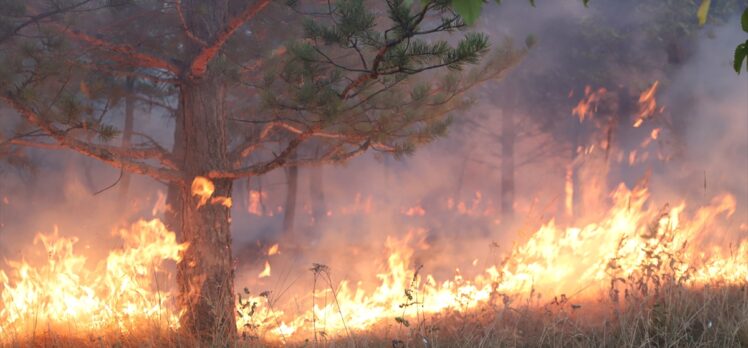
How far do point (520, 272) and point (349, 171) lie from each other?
21.9 m

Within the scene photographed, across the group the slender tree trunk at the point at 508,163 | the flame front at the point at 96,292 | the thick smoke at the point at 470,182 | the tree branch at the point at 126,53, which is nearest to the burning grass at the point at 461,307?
the flame front at the point at 96,292

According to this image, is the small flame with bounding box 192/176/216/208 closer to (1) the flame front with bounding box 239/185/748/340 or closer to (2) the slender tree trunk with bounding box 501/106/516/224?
(1) the flame front with bounding box 239/185/748/340

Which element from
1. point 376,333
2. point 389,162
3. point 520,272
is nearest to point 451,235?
point 389,162

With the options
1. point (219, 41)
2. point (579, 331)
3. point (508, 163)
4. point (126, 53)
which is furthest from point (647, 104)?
point (126, 53)

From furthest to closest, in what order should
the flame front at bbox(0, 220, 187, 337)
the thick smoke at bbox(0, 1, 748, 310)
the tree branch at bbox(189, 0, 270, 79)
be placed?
the thick smoke at bbox(0, 1, 748, 310)
the tree branch at bbox(189, 0, 270, 79)
the flame front at bbox(0, 220, 187, 337)

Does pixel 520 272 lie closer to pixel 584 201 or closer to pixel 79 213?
pixel 584 201

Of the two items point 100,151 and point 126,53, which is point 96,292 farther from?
point 126,53

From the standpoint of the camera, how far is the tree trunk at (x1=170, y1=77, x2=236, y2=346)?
6.08 metres

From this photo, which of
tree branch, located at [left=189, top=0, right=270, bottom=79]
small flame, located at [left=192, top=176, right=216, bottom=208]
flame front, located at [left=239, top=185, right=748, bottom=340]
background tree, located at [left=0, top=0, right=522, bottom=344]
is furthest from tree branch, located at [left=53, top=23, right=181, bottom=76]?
flame front, located at [left=239, top=185, right=748, bottom=340]

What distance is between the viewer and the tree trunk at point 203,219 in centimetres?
608

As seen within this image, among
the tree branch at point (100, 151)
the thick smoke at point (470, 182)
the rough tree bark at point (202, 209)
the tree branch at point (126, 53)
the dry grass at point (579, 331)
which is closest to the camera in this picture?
the dry grass at point (579, 331)

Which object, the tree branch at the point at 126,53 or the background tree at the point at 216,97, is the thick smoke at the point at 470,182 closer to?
the background tree at the point at 216,97

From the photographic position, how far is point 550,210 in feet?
64.5

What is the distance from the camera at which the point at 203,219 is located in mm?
6141
